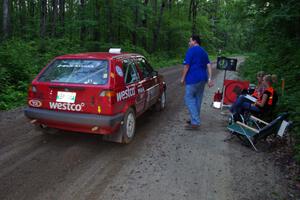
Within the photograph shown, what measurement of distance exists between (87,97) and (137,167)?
1.40 meters

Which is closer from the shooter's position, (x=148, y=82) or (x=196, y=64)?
(x=196, y=64)

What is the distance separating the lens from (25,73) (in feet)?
32.9

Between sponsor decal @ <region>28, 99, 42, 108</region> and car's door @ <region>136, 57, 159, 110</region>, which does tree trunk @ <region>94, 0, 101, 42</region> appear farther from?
sponsor decal @ <region>28, 99, 42, 108</region>

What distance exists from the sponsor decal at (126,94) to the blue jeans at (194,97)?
1.40 meters

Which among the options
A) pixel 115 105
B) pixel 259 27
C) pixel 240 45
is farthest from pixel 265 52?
pixel 240 45

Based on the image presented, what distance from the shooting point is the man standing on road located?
5949 mm

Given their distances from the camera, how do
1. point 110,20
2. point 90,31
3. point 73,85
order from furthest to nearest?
point 90,31
point 110,20
point 73,85

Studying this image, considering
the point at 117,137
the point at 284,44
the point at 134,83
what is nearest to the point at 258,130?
the point at 134,83

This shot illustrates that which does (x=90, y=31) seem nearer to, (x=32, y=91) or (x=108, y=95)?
(x=32, y=91)

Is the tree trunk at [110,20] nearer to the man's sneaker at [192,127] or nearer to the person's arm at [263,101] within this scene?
the man's sneaker at [192,127]

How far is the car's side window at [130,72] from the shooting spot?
5.27 metres

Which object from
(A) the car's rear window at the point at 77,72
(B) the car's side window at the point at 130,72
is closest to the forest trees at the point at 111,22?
(A) the car's rear window at the point at 77,72

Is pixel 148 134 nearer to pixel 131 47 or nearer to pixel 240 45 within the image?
pixel 131 47

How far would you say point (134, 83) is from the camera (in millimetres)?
5547
